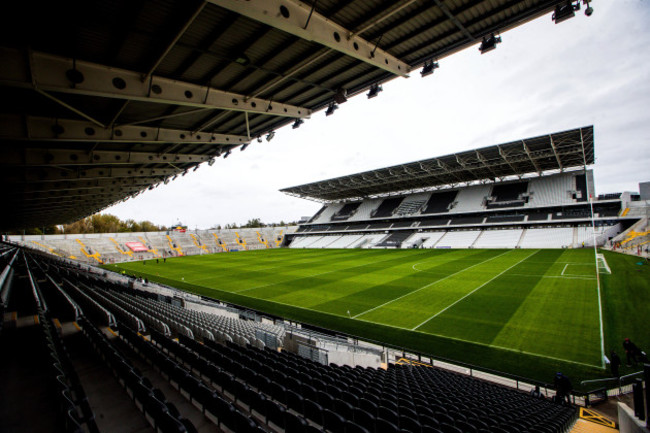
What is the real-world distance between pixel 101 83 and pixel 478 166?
143 feet

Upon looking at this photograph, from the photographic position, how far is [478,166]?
4066 centimetres

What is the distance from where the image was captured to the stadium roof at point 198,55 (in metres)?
4.58

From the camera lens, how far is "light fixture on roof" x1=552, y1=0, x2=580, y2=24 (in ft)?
16.6

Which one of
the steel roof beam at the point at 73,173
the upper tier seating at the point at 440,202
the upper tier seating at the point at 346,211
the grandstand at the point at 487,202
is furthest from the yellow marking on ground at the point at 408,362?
the upper tier seating at the point at 346,211

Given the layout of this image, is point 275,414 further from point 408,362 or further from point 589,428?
point 408,362

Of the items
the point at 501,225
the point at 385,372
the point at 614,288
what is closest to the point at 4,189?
the point at 385,372

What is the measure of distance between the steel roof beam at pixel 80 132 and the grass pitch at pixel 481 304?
10008 millimetres

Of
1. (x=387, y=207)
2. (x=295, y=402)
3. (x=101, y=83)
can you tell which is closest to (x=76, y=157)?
(x=101, y=83)

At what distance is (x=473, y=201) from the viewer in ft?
154

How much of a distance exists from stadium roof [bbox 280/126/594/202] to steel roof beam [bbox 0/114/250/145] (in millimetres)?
35962

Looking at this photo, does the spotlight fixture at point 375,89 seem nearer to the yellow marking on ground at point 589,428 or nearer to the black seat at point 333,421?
the black seat at point 333,421

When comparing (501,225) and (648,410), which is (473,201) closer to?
(501,225)

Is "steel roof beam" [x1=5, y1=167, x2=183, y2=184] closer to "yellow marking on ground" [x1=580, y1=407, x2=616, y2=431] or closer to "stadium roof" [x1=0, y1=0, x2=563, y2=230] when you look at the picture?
"stadium roof" [x1=0, y1=0, x2=563, y2=230]

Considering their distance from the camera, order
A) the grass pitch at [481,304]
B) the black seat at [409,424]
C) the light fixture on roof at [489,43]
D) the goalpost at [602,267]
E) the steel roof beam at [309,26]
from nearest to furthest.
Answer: the black seat at [409,424], the steel roof beam at [309,26], the light fixture on roof at [489,43], the grass pitch at [481,304], the goalpost at [602,267]
